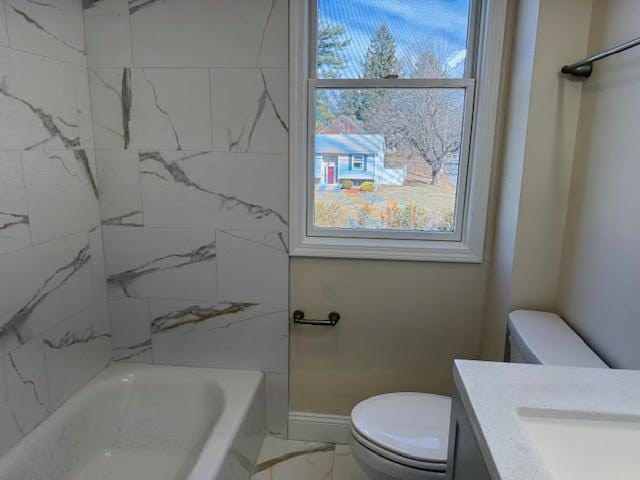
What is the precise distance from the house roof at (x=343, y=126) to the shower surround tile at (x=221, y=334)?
0.81m

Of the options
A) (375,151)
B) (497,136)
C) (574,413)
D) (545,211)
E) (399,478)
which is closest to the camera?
(574,413)

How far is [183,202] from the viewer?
1972mm

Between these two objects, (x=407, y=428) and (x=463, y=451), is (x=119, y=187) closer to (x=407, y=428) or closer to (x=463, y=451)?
(x=407, y=428)

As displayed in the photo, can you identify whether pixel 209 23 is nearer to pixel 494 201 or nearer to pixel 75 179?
pixel 75 179

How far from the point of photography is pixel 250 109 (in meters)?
1.86

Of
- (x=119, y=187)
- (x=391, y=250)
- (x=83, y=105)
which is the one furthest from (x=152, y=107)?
(x=391, y=250)

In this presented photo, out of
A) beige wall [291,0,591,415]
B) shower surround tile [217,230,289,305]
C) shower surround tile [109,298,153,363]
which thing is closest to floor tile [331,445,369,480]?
beige wall [291,0,591,415]

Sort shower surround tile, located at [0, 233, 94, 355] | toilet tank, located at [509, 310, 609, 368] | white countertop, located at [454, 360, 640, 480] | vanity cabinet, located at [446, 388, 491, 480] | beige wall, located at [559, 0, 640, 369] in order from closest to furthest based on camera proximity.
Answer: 1. white countertop, located at [454, 360, 640, 480]
2. vanity cabinet, located at [446, 388, 491, 480]
3. beige wall, located at [559, 0, 640, 369]
4. toilet tank, located at [509, 310, 609, 368]
5. shower surround tile, located at [0, 233, 94, 355]

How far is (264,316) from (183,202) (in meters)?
0.63

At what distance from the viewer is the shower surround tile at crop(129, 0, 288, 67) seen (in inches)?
70.4

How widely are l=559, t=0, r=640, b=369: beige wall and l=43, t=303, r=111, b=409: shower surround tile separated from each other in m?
1.92

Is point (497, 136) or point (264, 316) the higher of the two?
point (497, 136)

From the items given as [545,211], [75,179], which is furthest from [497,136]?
[75,179]

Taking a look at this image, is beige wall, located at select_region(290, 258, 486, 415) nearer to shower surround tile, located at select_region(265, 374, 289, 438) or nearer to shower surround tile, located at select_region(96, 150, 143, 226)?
shower surround tile, located at select_region(265, 374, 289, 438)
